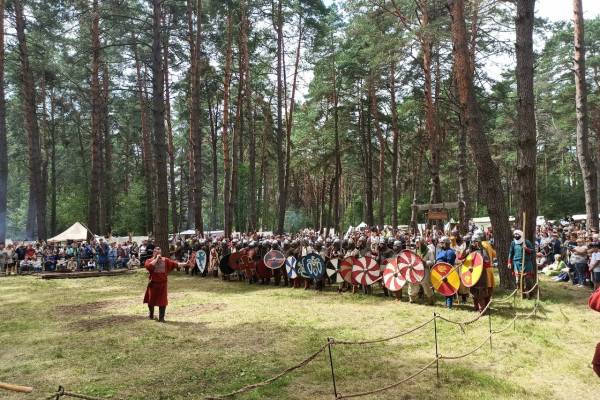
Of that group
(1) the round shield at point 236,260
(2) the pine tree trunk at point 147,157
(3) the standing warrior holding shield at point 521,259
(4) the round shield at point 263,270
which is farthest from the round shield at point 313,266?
(2) the pine tree trunk at point 147,157

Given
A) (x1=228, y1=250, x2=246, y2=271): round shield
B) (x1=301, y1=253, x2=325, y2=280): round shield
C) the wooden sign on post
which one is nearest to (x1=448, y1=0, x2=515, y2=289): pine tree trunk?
the wooden sign on post

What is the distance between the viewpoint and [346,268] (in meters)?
12.1

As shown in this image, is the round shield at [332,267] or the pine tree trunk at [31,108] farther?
the pine tree trunk at [31,108]

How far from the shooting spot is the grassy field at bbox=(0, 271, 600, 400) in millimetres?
5422

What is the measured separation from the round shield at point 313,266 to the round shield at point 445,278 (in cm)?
365

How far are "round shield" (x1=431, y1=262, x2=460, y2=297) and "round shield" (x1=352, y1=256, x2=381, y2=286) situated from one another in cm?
199

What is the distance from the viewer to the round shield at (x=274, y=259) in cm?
1367

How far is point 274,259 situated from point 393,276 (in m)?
4.22

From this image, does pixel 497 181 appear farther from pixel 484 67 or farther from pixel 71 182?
pixel 71 182

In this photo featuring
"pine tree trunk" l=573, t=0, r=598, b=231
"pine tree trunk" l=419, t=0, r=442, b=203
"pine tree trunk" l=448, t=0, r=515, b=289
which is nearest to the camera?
"pine tree trunk" l=448, t=0, r=515, b=289

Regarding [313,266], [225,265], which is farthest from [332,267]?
[225,265]

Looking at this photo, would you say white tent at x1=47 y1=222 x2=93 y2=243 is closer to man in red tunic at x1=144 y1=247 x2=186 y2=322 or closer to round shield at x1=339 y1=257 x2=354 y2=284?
man in red tunic at x1=144 y1=247 x2=186 y2=322

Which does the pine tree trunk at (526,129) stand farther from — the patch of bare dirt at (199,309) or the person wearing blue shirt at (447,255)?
the patch of bare dirt at (199,309)

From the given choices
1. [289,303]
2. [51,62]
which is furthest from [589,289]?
[51,62]
